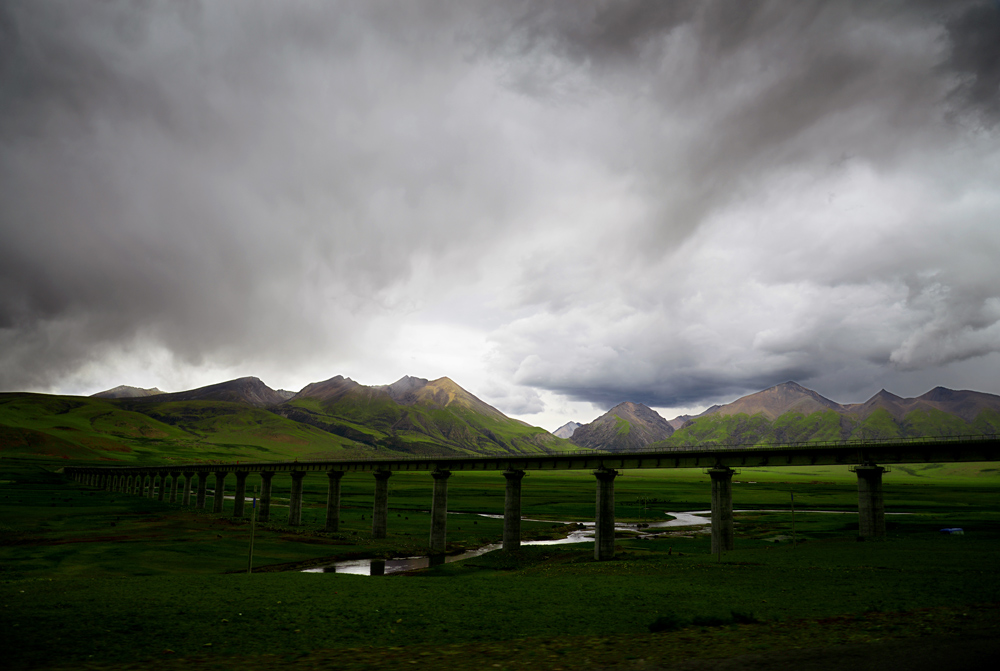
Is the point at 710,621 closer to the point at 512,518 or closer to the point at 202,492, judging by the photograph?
the point at 512,518

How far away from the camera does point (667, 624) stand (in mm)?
21562

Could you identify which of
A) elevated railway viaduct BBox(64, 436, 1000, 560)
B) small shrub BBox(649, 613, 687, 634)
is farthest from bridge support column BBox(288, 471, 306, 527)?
small shrub BBox(649, 613, 687, 634)

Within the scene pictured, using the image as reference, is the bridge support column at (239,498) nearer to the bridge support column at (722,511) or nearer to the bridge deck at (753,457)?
the bridge deck at (753,457)

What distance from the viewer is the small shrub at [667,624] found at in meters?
21.2

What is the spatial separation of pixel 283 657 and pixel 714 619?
1721cm

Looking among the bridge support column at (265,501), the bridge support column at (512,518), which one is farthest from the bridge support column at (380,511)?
the bridge support column at (265,501)

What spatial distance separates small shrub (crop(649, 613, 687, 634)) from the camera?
69.4ft

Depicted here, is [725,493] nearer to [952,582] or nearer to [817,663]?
[952,582]

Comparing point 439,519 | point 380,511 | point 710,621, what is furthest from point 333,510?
point 710,621

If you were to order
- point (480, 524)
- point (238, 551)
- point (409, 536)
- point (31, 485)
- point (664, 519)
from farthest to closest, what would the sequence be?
point (31, 485) → point (664, 519) → point (480, 524) → point (409, 536) → point (238, 551)

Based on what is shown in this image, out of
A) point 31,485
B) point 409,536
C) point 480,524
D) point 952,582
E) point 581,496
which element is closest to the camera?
point 952,582

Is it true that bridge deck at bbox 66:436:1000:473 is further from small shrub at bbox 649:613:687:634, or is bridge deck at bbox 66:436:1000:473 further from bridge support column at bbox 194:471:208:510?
bridge support column at bbox 194:471:208:510

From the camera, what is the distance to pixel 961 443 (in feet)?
195

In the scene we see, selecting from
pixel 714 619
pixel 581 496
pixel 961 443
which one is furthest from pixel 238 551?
pixel 581 496
